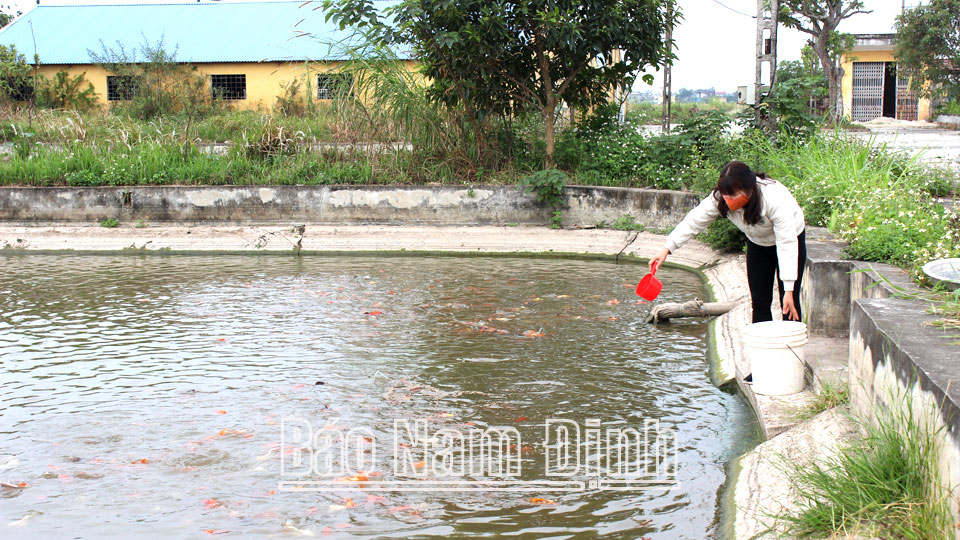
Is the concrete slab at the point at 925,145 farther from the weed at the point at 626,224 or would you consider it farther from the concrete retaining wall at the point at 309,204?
the concrete retaining wall at the point at 309,204

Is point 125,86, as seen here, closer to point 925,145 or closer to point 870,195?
point 925,145

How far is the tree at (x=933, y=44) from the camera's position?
30.7m

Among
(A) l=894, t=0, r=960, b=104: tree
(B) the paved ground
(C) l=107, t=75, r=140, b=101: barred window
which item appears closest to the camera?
(B) the paved ground

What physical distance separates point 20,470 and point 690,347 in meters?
5.32

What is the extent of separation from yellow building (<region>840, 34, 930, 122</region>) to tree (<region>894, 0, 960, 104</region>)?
440cm

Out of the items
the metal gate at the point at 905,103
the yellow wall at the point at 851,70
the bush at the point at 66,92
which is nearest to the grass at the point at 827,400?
the bush at the point at 66,92

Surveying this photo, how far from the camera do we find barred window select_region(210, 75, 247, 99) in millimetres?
29781

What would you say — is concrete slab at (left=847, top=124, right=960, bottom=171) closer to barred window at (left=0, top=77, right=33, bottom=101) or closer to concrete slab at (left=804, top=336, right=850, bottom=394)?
concrete slab at (left=804, top=336, right=850, bottom=394)

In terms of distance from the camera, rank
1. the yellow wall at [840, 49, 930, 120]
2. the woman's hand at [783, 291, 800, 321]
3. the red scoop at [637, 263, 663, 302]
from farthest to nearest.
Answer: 1. the yellow wall at [840, 49, 930, 120]
2. the red scoop at [637, 263, 663, 302]
3. the woman's hand at [783, 291, 800, 321]

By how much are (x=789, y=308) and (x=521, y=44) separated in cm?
926

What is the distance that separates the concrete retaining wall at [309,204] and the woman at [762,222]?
306 inches

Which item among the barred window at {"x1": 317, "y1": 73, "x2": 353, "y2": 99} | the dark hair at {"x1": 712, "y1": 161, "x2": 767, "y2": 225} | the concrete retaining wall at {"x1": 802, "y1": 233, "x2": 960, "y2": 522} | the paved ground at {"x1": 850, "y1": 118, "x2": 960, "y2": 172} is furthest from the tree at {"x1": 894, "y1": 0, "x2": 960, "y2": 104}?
the dark hair at {"x1": 712, "y1": 161, "x2": 767, "y2": 225}

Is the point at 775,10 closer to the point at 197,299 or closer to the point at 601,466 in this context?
the point at 197,299

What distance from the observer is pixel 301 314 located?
9039 millimetres
